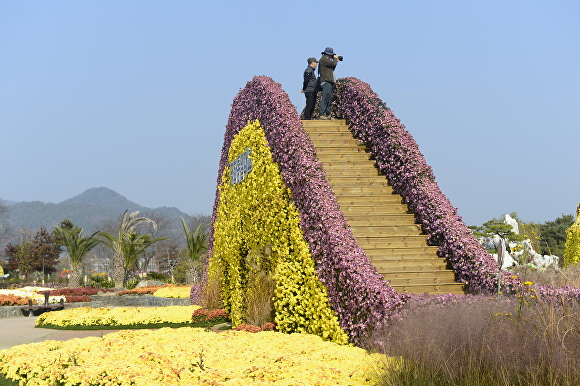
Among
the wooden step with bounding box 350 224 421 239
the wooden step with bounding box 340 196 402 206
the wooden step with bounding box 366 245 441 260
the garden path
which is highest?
the wooden step with bounding box 340 196 402 206

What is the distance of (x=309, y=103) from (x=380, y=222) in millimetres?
5642

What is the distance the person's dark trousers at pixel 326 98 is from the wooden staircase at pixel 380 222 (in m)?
1.30

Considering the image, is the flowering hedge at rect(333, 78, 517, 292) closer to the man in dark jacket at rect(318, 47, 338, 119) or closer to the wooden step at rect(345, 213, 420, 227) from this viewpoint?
the wooden step at rect(345, 213, 420, 227)

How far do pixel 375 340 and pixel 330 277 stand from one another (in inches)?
60.3

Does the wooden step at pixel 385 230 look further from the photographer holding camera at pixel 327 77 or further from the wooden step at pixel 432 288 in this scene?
the photographer holding camera at pixel 327 77

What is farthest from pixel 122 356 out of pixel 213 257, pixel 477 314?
pixel 213 257

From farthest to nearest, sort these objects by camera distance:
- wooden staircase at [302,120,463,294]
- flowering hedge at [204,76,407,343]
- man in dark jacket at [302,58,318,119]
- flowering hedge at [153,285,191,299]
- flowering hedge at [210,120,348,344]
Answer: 1. flowering hedge at [153,285,191,299]
2. man in dark jacket at [302,58,318,119]
3. wooden staircase at [302,120,463,294]
4. flowering hedge at [210,120,348,344]
5. flowering hedge at [204,76,407,343]

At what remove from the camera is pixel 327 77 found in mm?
13805

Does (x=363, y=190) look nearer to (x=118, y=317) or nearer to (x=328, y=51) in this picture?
(x=328, y=51)

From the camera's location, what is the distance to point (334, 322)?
8.02 metres

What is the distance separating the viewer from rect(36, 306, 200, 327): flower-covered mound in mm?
12500

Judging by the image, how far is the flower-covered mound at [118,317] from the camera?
41.0ft

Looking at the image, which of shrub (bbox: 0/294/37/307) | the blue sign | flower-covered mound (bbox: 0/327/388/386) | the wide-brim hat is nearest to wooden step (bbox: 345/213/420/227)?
flower-covered mound (bbox: 0/327/388/386)

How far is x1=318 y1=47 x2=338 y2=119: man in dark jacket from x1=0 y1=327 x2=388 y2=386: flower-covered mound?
263 inches
